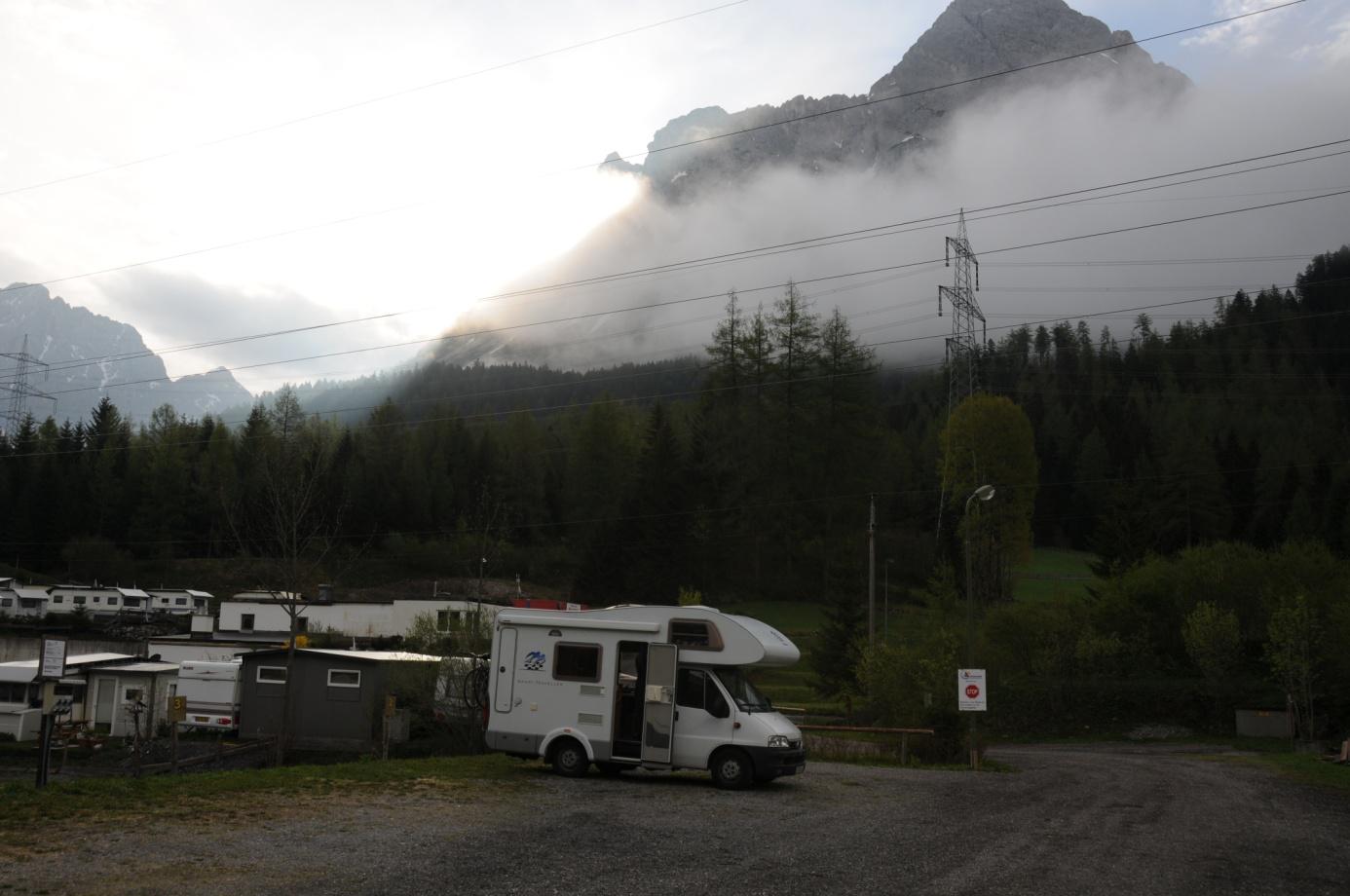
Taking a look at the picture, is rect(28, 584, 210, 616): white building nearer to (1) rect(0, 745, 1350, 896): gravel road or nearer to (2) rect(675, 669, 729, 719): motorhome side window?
(2) rect(675, 669, 729, 719): motorhome side window

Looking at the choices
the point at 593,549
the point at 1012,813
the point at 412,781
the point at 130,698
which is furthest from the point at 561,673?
the point at 593,549

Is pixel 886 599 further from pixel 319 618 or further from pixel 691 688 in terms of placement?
pixel 691 688

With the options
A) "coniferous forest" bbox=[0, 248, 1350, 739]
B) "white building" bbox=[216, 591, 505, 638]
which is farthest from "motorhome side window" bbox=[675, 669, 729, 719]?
"white building" bbox=[216, 591, 505, 638]

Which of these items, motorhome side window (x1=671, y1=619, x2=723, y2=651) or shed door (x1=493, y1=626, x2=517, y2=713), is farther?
shed door (x1=493, y1=626, x2=517, y2=713)

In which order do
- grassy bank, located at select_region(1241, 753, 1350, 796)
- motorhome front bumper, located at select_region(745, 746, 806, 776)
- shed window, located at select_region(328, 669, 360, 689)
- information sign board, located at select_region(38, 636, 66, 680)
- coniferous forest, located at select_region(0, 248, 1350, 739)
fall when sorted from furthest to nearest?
coniferous forest, located at select_region(0, 248, 1350, 739) → shed window, located at select_region(328, 669, 360, 689) → grassy bank, located at select_region(1241, 753, 1350, 796) → motorhome front bumper, located at select_region(745, 746, 806, 776) → information sign board, located at select_region(38, 636, 66, 680)

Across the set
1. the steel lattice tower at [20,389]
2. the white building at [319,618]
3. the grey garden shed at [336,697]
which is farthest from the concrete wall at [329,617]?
the steel lattice tower at [20,389]

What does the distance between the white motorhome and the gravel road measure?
27234 millimetres

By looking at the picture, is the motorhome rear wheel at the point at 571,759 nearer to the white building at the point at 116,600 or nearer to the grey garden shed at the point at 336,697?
the grey garden shed at the point at 336,697

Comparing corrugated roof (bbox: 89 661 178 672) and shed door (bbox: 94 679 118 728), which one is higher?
corrugated roof (bbox: 89 661 178 672)

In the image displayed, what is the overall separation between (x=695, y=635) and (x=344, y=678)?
74.0ft

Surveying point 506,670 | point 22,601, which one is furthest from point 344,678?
point 22,601

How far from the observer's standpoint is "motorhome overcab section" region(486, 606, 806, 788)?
16.7 metres

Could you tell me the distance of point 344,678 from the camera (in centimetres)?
3566

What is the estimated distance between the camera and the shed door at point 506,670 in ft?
57.0
